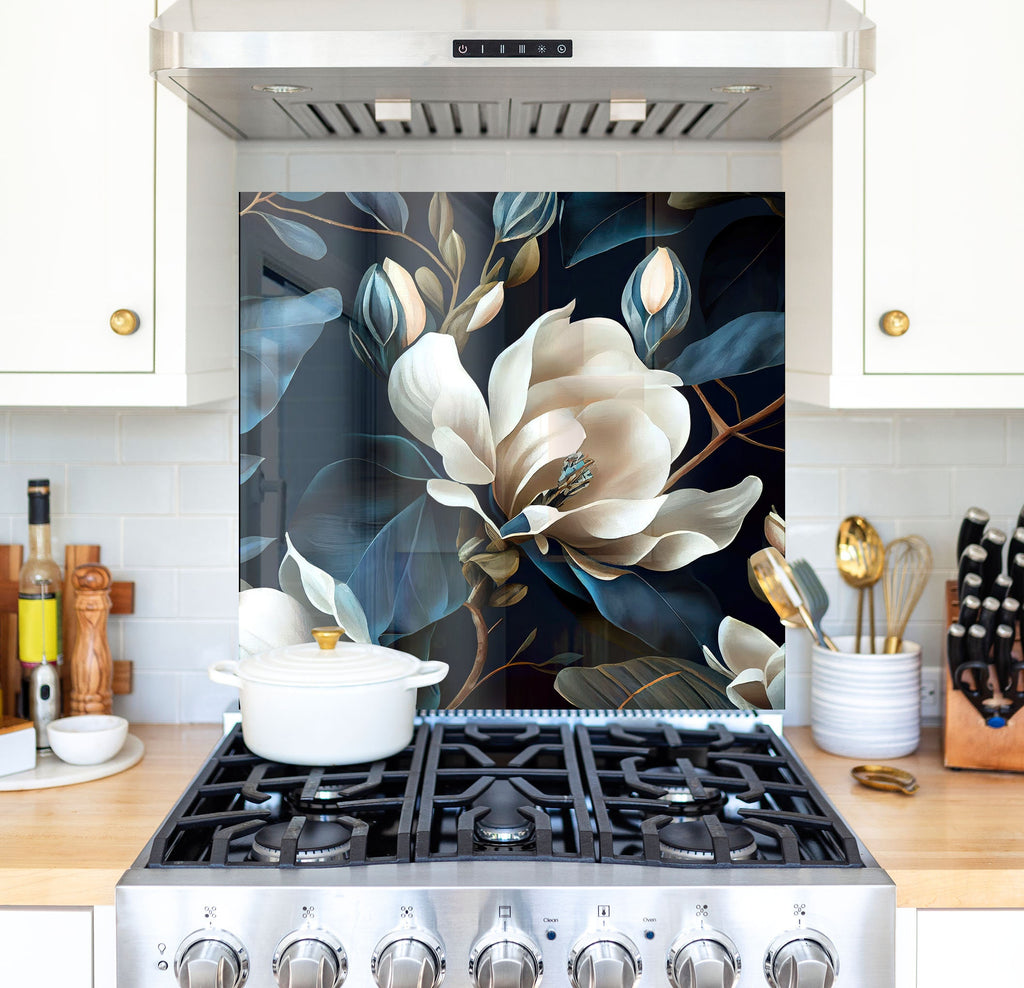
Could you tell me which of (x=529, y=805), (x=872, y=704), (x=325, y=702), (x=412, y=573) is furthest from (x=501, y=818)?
(x=872, y=704)

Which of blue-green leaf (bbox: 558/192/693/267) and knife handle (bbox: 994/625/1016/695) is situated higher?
blue-green leaf (bbox: 558/192/693/267)

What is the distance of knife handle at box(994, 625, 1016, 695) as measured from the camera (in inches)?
73.6

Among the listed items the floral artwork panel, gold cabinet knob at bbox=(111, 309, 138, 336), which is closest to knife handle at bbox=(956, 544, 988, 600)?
the floral artwork panel

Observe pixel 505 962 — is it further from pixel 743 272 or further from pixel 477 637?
pixel 743 272

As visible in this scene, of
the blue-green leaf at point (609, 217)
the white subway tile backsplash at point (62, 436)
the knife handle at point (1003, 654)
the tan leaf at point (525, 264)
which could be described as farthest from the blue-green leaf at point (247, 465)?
the knife handle at point (1003, 654)

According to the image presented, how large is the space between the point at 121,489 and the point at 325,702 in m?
0.69

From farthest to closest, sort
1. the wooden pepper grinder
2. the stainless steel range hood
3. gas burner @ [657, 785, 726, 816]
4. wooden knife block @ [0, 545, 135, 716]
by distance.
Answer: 1. wooden knife block @ [0, 545, 135, 716]
2. the wooden pepper grinder
3. gas burner @ [657, 785, 726, 816]
4. the stainless steel range hood

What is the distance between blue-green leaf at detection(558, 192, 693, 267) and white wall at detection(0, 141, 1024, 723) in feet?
A: 1.42

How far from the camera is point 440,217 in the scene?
2.08 meters

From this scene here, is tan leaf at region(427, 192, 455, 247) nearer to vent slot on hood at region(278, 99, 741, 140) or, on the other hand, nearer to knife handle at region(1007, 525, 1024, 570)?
vent slot on hood at region(278, 99, 741, 140)

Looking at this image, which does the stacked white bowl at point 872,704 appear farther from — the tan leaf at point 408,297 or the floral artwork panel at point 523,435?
the tan leaf at point 408,297

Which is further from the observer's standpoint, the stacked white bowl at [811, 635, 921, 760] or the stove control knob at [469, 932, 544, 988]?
the stacked white bowl at [811, 635, 921, 760]

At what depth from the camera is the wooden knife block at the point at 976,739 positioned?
6.17 ft

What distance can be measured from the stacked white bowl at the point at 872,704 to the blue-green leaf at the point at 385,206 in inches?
43.2
